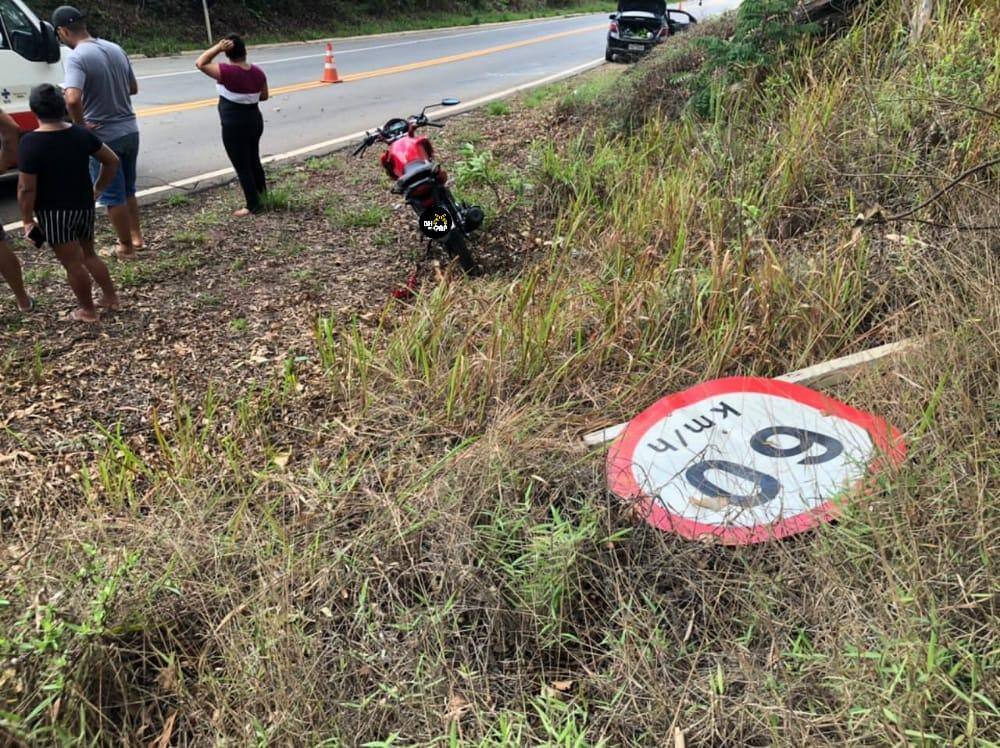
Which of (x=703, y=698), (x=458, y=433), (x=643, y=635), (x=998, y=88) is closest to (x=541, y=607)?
(x=643, y=635)

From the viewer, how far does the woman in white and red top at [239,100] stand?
6.00 meters

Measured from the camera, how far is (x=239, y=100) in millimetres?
6098

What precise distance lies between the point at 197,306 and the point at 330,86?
35.4ft

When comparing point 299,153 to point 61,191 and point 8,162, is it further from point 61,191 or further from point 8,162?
point 61,191

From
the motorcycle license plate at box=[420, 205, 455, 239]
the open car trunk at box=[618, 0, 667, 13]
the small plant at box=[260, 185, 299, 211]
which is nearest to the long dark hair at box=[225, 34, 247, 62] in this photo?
the small plant at box=[260, 185, 299, 211]

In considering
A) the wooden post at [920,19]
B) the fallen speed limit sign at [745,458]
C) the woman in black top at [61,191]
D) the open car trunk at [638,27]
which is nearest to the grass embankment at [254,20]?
the open car trunk at [638,27]

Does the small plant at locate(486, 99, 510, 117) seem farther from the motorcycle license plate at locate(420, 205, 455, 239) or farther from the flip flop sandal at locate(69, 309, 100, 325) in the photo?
the flip flop sandal at locate(69, 309, 100, 325)

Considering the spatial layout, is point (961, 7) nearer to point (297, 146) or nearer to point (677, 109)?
point (677, 109)

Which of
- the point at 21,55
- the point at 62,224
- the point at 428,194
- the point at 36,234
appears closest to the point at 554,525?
the point at 428,194

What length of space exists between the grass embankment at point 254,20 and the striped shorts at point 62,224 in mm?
16313

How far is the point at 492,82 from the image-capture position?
51.4ft

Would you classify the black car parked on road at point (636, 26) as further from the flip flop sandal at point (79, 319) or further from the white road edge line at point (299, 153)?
the flip flop sandal at point (79, 319)

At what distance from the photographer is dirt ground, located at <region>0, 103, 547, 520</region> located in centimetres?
357

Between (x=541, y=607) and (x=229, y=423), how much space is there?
6.06 ft
